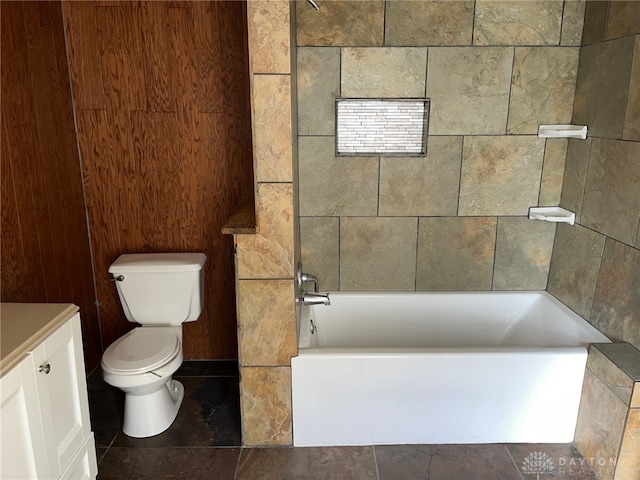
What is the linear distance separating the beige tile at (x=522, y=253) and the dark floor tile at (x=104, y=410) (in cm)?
219

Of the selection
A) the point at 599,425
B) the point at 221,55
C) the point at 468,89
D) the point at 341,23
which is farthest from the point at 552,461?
the point at 221,55

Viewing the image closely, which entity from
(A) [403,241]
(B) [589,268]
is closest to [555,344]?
(B) [589,268]

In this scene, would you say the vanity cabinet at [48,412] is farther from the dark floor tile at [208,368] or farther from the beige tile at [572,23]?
the beige tile at [572,23]

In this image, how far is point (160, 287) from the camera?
8.58 feet

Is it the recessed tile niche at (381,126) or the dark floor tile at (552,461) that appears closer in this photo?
the dark floor tile at (552,461)

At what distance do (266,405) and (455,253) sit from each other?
1.35 metres

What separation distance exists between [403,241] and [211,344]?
1.34 meters

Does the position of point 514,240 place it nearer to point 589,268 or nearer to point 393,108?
point 589,268

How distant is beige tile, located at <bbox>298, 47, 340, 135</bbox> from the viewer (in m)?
2.55

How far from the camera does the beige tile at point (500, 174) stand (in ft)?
8.75

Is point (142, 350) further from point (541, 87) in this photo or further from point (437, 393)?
point (541, 87)

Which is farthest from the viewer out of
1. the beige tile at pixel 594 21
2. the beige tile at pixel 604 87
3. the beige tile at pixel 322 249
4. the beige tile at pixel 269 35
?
the beige tile at pixel 322 249

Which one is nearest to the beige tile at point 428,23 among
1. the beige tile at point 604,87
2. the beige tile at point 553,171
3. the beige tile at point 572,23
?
the beige tile at point 572,23

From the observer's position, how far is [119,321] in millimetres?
2986
